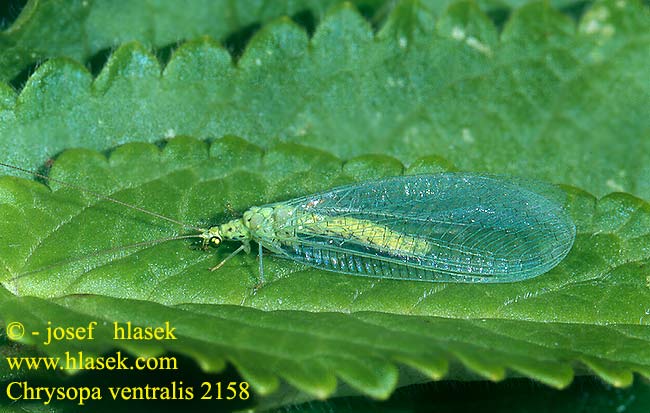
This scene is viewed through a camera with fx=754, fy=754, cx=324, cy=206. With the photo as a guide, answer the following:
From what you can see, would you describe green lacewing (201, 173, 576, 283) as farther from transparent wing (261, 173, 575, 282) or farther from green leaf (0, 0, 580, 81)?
green leaf (0, 0, 580, 81)

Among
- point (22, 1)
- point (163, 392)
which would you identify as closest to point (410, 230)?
point (163, 392)

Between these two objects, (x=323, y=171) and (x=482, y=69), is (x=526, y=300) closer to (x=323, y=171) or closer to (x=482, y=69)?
(x=323, y=171)

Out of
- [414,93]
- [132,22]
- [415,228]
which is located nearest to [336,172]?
[415,228]

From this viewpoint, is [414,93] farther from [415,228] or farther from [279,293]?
[279,293]

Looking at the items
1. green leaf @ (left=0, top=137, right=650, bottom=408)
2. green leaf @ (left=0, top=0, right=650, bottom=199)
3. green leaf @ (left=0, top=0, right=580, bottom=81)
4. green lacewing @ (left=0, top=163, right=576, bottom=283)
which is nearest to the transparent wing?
green lacewing @ (left=0, top=163, right=576, bottom=283)

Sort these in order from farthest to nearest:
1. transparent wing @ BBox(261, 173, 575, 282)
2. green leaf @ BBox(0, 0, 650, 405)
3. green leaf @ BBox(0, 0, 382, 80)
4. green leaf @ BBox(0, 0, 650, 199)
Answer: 1. green leaf @ BBox(0, 0, 382, 80)
2. green leaf @ BBox(0, 0, 650, 199)
3. transparent wing @ BBox(261, 173, 575, 282)
4. green leaf @ BBox(0, 0, 650, 405)

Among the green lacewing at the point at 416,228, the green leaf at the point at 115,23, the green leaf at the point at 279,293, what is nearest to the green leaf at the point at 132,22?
the green leaf at the point at 115,23

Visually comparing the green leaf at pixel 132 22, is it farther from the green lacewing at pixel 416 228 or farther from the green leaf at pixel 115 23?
the green lacewing at pixel 416 228
